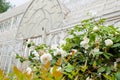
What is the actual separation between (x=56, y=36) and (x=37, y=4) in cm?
121

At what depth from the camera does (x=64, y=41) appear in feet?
6.67

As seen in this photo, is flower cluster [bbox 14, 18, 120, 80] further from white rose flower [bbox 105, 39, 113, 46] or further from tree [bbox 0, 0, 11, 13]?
tree [bbox 0, 0, 11, 13]

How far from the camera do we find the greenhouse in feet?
5.33

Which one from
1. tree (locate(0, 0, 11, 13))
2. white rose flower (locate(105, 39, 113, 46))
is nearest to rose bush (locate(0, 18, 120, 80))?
white rose flower (locate(105, 39, 113, 46))

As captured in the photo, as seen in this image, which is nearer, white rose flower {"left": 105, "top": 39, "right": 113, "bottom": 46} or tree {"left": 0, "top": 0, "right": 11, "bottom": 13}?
white rose flower {"left": 105, "top": 39, "right": 113, "bottom": 46}

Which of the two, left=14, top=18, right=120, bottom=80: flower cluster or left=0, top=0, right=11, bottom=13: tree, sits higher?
left=0, top=0, right=11, bottom=13: tree

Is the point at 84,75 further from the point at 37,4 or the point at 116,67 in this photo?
the point at 37,4

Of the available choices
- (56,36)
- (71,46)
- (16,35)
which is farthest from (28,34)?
(71,46)

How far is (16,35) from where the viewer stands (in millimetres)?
5824

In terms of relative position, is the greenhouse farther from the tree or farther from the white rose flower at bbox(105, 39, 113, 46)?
the tree

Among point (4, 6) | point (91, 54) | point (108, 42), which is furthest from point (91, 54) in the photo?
point (4, 6)

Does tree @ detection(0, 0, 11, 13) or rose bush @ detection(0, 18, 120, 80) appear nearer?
rose bush @ detection(0, 18, 120, 80)

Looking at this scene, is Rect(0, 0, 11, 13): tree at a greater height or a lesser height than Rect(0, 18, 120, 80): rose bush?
greater

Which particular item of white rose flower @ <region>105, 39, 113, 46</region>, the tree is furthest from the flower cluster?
the tree
